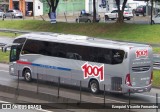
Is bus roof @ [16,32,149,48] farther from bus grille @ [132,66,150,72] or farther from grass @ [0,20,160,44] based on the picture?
grass @ [0,20,160,44]

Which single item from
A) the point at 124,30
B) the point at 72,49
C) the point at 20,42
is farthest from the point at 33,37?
the point at 124,30

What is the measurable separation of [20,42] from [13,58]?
3.62 ft

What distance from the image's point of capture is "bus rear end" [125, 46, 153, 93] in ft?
74.7

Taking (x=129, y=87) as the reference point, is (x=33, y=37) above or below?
above

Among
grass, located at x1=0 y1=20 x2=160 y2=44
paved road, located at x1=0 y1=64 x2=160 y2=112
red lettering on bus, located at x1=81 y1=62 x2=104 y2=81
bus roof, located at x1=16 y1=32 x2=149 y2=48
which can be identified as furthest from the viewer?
grass, located at x1=0 y1=20 x2=160 y2=44

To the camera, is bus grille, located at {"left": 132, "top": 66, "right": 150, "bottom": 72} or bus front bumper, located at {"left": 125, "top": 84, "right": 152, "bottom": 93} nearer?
bus front bumper, located at {"left": 125, "top": 84, "right": 152, "bottom": 93}

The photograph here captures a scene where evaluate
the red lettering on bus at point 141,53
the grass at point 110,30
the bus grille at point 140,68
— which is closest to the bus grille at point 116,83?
the bus grille at point 140,68

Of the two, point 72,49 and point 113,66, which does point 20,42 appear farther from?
point 113,66

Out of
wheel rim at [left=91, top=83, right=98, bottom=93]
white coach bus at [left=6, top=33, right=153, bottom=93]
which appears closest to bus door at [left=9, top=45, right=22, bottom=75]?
white coach bus at [left=6, top=33, right=153, bottom=93]

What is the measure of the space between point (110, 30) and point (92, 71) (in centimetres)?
2549

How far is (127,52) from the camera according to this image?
74.5 feet

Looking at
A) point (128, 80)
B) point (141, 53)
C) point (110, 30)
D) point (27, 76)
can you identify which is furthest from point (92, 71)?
point (110, 30)

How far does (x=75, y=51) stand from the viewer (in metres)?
25.2

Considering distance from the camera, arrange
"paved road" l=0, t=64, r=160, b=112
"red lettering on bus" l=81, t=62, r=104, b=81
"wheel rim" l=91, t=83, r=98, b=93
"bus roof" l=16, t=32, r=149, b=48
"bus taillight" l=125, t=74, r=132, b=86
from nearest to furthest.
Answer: "paved road" l=0, t=64, r=160, b=112 → "bus taillight" l=125, t=74, r=132, b=86 → "bus roof" l=16, t=32, r=149, b=48 → "red lettering on bus" l=81, t=62, r=104, b=81 → "wheel rim" l=91, t=83, r=98, b=93
